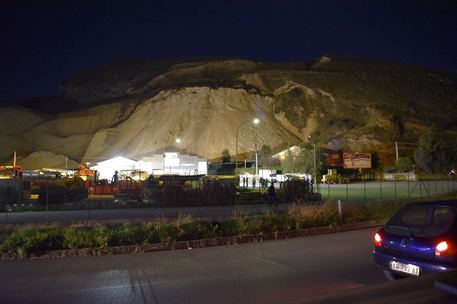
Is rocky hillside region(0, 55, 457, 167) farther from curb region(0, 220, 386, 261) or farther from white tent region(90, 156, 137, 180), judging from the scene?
curb region(0, 220, 386, 261)

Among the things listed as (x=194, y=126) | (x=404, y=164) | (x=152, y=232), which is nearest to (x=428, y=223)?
(x=152, y=232)

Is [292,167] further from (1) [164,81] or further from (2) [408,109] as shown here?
(1) [164,81]

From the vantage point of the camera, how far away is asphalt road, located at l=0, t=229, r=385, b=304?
7.73 meters

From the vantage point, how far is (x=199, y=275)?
369 inches

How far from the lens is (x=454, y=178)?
4969 centimetres

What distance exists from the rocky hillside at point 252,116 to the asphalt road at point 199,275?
233 ft

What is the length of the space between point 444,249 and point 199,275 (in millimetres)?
4573

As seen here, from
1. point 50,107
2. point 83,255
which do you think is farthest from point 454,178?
point 50,107

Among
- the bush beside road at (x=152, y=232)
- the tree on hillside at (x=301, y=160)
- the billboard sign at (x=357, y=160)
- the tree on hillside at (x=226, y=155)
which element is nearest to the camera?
the bush beside road at (x=152, y=232)

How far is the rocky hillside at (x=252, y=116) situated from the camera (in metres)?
90.8

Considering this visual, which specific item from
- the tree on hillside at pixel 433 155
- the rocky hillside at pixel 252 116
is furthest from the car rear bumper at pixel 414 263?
the rocky hillside at pixel 252 116

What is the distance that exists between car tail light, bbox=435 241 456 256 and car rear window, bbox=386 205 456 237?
21cm

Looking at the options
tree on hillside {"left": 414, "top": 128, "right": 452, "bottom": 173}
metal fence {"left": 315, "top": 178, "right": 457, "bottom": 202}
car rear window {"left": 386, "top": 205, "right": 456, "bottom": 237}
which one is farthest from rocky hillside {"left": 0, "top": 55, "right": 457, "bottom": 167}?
car rear window {"left": 386, "top": 205, "right": 456, "bottom": 237}

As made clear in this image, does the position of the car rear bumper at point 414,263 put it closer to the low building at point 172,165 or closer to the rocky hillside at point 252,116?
the low building at point 172,165
